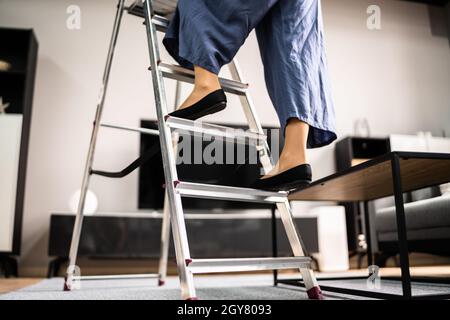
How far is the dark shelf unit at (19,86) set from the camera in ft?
9.02

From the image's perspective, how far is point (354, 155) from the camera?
348 cm

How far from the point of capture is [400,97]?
403 cm

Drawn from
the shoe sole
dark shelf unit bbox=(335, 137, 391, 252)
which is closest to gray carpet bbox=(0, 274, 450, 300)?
the shoe sole

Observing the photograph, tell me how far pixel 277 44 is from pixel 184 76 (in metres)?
0.27

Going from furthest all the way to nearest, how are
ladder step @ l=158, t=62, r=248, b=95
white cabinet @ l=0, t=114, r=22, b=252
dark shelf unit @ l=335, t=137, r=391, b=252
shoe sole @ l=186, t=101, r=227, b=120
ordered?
1. dark shelf unit @ l=335, t=137, r=391, b=252
2. white cabinet @ l=0, t=114, r=22, b=252
3. ladder step @ l=158, t=62, r=248, b=95
4. shoe sole @ l=186, t=101, r=227, b=120

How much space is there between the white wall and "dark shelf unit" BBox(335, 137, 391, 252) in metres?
0.16

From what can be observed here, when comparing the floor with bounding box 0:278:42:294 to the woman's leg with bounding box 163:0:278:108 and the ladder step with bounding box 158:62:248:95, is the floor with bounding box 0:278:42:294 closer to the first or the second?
the ladder step with bounding box 158:62:248:95

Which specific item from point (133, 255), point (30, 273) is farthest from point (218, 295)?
point (30, 273)

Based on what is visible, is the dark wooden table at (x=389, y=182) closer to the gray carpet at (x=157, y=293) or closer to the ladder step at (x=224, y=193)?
the gray carpet at (x=157, y=293)

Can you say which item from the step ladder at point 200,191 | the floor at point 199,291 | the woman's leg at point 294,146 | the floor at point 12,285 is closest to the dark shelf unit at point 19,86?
the floor at point 12,285

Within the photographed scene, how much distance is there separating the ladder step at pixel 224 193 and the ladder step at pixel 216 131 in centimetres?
15

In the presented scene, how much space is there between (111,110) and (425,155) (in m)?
2.69

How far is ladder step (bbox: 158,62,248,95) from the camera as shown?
1093mm
